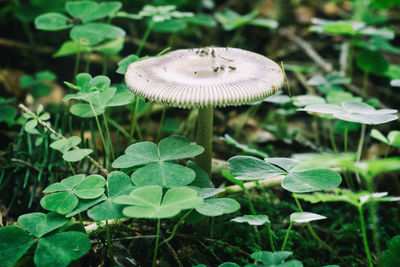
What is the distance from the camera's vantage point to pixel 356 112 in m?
1.66

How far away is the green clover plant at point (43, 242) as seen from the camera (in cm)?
117

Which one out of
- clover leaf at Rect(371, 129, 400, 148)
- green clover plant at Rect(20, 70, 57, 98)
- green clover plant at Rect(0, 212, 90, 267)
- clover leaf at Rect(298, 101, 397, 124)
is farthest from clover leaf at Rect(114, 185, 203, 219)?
green clover plant at Rect(20, 70, 57, 98)

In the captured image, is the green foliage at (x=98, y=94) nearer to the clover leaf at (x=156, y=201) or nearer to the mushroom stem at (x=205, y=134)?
the mushroom stem at (x=205, y=134)

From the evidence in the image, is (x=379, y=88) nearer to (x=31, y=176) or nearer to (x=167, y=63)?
(x=167, y=63)

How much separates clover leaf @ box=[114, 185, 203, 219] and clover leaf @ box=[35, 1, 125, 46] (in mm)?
1308

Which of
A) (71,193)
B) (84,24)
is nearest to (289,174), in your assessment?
(71,193)

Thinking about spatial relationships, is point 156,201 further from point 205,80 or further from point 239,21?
point 239,21

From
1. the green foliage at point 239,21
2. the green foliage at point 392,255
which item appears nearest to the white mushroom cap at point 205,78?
the green foliage at point 392,255

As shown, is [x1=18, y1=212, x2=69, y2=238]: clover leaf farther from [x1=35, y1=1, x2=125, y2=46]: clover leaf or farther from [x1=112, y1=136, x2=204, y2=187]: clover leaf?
[x1=35, y1=1, x2=125, y2=46]: clover leaf

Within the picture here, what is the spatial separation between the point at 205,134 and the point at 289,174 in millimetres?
459

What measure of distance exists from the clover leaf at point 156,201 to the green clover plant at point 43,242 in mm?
213

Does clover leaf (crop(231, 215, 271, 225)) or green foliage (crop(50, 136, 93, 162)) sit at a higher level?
clover leaf (crop(231, 215, 271, 225))

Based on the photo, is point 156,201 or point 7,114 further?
point 7,114

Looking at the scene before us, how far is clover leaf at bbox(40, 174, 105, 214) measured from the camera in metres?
1.30
